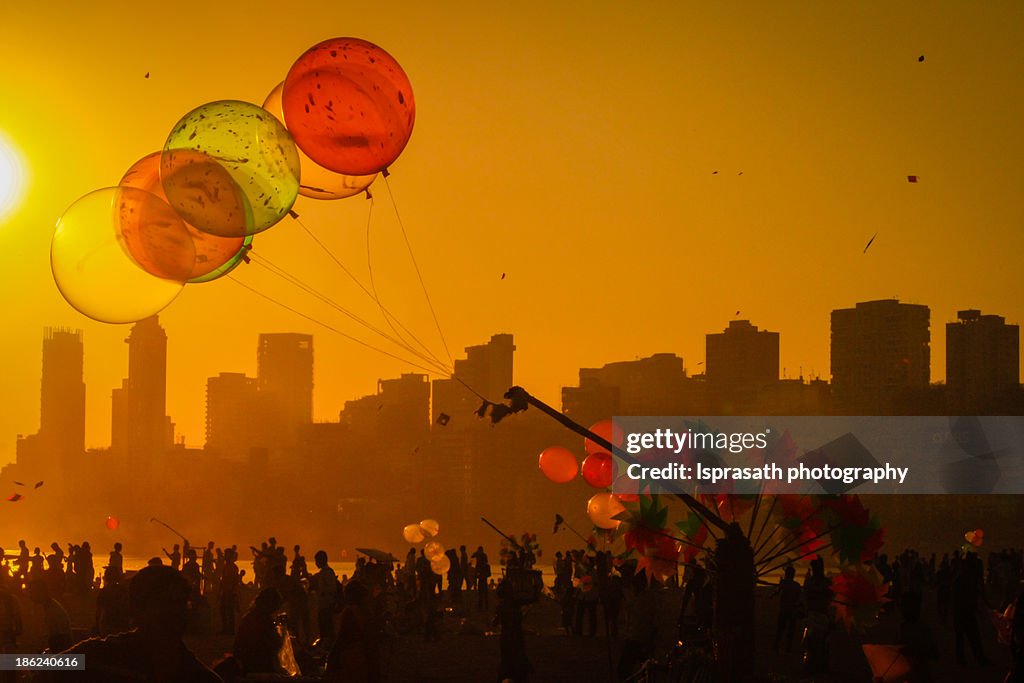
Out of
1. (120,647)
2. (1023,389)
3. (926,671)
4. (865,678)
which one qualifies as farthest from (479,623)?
(1023,389)

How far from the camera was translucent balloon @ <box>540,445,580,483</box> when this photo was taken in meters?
18.5

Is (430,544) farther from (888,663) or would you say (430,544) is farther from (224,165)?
(224,165)

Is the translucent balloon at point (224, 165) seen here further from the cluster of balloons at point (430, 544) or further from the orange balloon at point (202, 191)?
the cluster of balloons at point (430, 544)

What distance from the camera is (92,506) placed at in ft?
639

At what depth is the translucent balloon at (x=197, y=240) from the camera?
36.4 feet

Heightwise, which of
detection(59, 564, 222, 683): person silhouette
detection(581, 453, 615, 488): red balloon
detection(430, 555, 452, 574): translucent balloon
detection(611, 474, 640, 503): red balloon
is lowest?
detection(430, 555, 452, 574): translucent balloon

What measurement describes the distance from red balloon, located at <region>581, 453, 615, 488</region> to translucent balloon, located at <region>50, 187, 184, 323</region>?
5779 mm

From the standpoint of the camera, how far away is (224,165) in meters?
10.5

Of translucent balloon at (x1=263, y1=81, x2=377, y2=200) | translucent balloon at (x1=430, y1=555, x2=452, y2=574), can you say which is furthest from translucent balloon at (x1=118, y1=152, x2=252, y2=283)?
translucent balloon at (x1=430, y1=555, x2=452, y2=574)

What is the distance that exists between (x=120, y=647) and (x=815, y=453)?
6994mm

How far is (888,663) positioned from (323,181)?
588 cm

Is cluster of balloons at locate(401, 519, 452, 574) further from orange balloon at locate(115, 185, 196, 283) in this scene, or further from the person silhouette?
the person silhouette

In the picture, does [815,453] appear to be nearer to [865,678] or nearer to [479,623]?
[865,678]

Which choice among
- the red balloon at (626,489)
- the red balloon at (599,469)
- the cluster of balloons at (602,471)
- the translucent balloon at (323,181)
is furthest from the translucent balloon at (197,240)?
the red balloon at (599,469)
